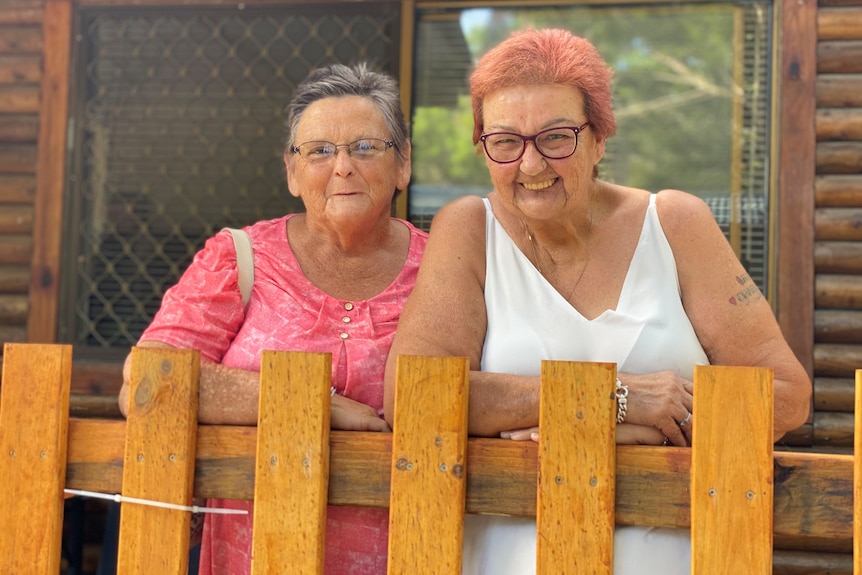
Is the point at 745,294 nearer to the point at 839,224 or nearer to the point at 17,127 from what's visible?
the point at 839,224

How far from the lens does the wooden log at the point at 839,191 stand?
3.90 m

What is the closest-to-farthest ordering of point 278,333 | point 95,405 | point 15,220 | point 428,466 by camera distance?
point 428,466 < point 278,333 < point 95,405 < point 15,220

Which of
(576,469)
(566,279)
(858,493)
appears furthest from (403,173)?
(858,493)

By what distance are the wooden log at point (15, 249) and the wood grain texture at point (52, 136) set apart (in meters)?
0.04

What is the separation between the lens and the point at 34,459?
202 cm

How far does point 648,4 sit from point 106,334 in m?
2.91

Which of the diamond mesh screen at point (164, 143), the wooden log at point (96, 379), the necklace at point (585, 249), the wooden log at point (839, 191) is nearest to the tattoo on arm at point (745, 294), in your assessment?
the necklace at point (585, 249)

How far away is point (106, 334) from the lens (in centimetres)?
451

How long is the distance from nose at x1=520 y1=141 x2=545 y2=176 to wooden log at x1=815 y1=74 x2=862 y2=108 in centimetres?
230

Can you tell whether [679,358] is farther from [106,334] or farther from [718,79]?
[718,79]

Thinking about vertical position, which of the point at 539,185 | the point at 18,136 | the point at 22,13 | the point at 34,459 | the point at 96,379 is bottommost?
the point at 34,459

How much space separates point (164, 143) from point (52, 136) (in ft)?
1.69

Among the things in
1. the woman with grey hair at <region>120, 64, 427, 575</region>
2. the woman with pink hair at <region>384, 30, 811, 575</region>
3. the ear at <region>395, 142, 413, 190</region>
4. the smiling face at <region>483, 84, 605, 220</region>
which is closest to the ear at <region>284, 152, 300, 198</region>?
the woman with grey hair at <region>120, 64, 427, 575</region>

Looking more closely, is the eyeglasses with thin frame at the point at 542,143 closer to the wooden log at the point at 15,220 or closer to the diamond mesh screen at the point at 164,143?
the diamond mesh screen at the point at 164,143
